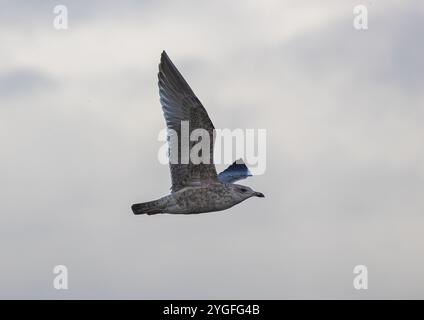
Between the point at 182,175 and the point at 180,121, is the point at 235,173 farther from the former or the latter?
the point at 180,121

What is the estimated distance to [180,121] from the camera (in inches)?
1120

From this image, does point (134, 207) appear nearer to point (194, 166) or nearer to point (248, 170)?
point (194, 166)

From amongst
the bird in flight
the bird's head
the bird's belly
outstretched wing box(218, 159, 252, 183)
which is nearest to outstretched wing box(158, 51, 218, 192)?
the bird in flight

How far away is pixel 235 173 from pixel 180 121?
16.6 feet

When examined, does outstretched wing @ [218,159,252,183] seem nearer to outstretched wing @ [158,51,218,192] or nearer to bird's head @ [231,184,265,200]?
bird's head @ [231,184,265,200]

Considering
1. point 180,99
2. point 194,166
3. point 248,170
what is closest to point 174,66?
point 180,99

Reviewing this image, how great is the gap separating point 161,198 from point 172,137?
66.4 inches

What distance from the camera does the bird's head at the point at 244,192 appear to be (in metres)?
29.3

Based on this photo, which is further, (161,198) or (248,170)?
(248,170)

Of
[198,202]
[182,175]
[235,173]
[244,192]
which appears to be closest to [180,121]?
[182,175]

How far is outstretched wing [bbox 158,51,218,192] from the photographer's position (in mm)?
28234

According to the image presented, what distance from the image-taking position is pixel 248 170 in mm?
33281

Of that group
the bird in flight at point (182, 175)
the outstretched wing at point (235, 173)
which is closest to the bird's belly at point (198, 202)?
the bird in flight at point (182, 175)

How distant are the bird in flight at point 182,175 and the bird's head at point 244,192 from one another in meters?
0.03
